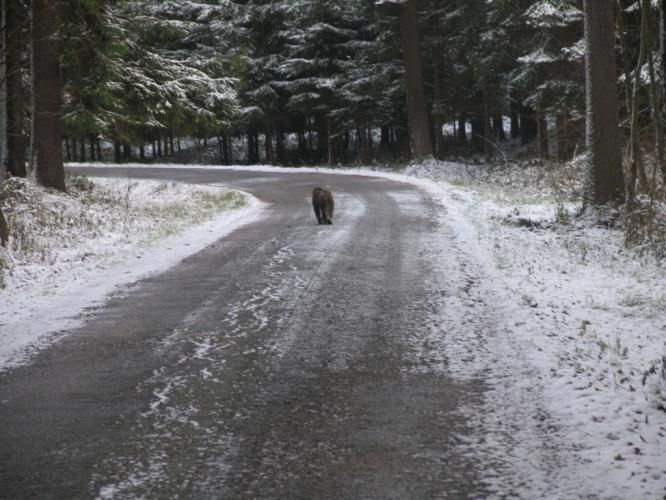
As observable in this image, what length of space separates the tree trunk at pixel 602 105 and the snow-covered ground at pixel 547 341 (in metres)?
0.84

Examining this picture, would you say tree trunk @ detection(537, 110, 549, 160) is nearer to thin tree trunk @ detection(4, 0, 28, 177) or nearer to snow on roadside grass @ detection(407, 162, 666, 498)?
snow on roadside grass @ detection(407, 162, 666, 498)

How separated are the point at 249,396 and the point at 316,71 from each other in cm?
3263

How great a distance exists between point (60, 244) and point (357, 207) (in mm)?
6619

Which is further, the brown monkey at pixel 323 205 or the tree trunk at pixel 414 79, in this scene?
the tree trunk at pixel 414 79

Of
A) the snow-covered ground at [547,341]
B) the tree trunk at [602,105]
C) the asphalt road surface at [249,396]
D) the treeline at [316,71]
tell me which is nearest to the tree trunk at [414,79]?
the treeline at [316,71]

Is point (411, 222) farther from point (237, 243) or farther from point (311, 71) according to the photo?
point (311, 71)

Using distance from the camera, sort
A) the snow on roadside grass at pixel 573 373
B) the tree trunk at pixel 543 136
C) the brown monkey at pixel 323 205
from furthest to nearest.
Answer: the tree trunk at pixel 543 136
the brown monkey at pixel 323 205
the snow on roadside grass at pixel 573 373

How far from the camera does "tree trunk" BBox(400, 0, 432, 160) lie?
27378 mm

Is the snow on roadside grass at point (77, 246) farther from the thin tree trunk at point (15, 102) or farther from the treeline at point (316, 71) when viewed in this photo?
the treeline at point (316, 71)

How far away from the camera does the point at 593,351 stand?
486cm

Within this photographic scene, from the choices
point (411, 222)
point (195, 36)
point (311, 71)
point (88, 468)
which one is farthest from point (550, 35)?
point (195, 36)

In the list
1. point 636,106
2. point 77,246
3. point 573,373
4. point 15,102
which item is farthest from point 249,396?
point 15,102

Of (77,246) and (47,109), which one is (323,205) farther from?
(47,109)

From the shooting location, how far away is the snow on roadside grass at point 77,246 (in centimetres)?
630
